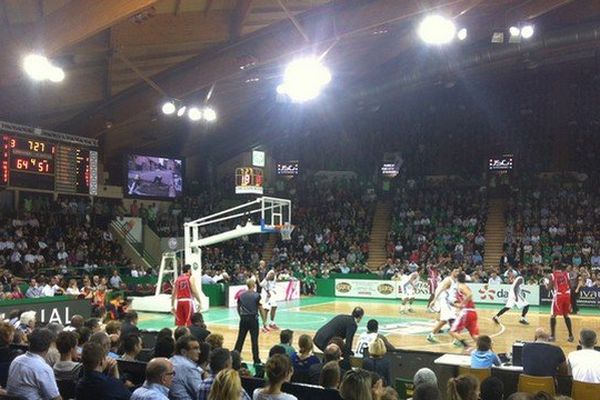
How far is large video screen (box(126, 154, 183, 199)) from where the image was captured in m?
29.3

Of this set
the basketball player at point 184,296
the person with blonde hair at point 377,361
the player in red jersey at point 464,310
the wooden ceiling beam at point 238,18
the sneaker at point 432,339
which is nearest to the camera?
the person with blonde hair at point 377,361

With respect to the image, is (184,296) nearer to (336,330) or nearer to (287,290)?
(336,330)

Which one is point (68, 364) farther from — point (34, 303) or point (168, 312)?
point (168, 312)

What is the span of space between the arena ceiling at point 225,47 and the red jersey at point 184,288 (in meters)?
5.82

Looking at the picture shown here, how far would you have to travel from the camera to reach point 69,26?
14570 mm

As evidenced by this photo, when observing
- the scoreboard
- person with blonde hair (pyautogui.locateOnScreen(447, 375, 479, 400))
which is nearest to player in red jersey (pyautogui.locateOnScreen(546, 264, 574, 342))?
person with blonde hair (pyautogui.locateOnScreen(447, 375, 479, 400))

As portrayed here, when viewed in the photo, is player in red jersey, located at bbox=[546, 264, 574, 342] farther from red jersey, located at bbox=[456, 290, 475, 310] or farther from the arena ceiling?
the arena ceiling

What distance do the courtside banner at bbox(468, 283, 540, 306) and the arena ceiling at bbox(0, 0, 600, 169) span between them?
844cm

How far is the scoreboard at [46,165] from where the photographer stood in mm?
19889

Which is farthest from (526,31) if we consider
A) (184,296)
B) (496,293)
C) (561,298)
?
(184,296)

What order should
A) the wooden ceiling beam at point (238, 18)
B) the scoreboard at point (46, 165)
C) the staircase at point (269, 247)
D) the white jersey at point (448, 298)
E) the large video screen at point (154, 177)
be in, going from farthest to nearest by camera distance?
the staircase at point (269, 247)
the large video screen at point (154, 177)
the scoreboard at point (46, 165)
the wooden ceiling beam at point (238, 18)
the white jersey at point (448, 298)

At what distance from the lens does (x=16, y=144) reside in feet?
66.1

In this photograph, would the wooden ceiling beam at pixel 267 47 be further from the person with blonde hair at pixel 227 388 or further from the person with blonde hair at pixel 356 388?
the person with blonde hair at pixel 227 388

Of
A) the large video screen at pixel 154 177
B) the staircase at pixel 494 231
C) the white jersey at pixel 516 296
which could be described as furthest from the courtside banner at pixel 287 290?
the white jersey at pixel 516 296
